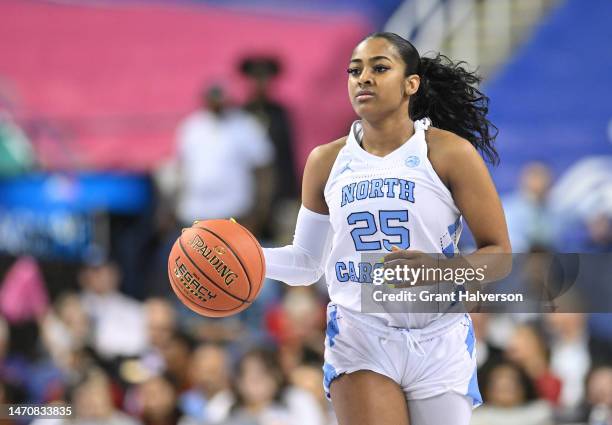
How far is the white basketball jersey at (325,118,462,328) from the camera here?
4082mm

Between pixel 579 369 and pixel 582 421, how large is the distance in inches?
37.3

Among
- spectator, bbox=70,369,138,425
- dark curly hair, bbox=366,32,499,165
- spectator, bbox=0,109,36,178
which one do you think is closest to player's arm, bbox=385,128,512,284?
dark curly hair, bbox=366,32,499,165

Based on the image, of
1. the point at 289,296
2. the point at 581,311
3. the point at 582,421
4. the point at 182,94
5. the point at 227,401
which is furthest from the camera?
the point at 182,94

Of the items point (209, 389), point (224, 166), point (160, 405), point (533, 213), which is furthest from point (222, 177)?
point (160, 405)

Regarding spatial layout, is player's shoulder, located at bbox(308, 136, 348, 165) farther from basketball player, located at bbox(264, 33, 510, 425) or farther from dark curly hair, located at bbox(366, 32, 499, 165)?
dark curly hair, located at bbox(366, 32, 499, 165)

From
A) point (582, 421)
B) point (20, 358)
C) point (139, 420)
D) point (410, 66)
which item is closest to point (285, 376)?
point (139, 420)

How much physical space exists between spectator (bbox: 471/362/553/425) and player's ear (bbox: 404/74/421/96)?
3.02 metres

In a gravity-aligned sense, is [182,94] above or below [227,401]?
above

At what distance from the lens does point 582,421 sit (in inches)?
259

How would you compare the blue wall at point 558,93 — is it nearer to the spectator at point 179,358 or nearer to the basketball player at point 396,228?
the spectator at point 179,358

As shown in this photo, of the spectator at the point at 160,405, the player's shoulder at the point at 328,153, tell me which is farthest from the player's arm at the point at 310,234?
the spectator at the point at 160,405

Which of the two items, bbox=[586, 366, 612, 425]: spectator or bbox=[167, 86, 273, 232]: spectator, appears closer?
bbox=[586, 366, 612, 425]: spectator

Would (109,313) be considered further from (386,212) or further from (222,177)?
(386,212)

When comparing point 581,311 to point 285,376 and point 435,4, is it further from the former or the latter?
point 435,4
